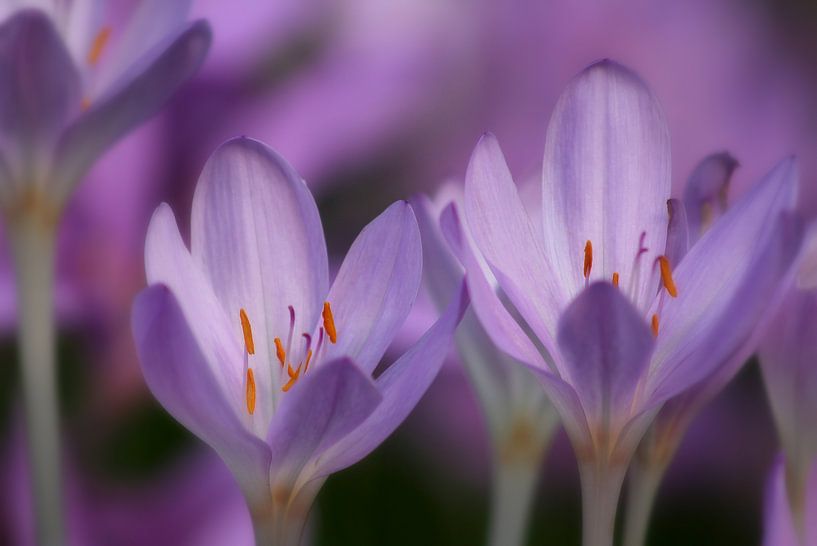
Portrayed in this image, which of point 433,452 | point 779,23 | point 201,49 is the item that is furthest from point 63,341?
point 779,23

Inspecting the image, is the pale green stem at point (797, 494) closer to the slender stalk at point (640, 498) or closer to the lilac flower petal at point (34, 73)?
the slender stalk at point (640, 498)

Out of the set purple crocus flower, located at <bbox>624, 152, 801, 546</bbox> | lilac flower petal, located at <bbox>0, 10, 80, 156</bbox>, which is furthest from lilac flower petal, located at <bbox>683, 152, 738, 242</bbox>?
lilac flower petal, located at <bbox>0, 10, 80, 156</bbox>

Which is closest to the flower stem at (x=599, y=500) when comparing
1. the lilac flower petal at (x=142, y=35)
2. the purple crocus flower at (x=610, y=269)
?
the purple crocus flower at (x=610, y=269)

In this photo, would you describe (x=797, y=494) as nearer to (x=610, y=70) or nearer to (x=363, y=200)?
(x=610, y=70)

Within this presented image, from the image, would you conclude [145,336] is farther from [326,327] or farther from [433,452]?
[433,452]

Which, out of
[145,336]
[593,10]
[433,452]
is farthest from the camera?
[593,10]

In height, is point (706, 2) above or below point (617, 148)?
above

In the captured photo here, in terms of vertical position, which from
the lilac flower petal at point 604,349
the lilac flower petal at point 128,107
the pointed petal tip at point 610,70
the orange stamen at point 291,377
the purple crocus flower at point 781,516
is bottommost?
the purple crocus flower at point 781,516
